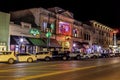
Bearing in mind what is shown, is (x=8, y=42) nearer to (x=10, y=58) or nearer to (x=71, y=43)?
(x=10, y=58)

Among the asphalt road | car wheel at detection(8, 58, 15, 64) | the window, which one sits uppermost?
the window

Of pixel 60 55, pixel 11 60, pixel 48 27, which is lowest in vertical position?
pixel 11 60

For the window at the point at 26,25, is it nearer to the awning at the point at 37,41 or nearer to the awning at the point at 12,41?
the awning at the point at 37,41

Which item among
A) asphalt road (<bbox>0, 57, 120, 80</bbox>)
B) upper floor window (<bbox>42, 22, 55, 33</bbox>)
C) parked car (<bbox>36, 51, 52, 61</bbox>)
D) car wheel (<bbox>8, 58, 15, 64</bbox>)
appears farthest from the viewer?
upper floor window (<bbox>42, 22, 55, 33</bbox>)

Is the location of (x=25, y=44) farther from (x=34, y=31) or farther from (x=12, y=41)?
(x=12, y=41)

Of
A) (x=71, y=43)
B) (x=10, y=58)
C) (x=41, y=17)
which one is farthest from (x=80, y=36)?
(x=10, y=58)

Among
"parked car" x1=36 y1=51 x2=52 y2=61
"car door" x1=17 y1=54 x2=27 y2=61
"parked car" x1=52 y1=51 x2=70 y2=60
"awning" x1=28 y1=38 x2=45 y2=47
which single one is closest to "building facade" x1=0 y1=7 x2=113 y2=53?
"awning" x1=28 y1=38 x2=45 y2=47

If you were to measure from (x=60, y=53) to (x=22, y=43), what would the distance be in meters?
7.00

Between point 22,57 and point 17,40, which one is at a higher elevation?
point 17,40

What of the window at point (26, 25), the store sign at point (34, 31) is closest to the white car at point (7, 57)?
the store sign at point (34, 31)

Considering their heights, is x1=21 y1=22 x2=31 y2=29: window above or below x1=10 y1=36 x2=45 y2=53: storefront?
above

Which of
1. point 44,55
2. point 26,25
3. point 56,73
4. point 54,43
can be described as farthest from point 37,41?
point 56,73

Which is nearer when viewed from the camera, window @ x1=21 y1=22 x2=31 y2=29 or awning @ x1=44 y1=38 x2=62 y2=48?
window @ x1=21 y1=22 x2=31 y2=29

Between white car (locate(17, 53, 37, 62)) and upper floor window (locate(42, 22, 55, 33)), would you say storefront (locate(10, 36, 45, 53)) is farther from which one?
white car (locate(17, 53, 37, 62))
